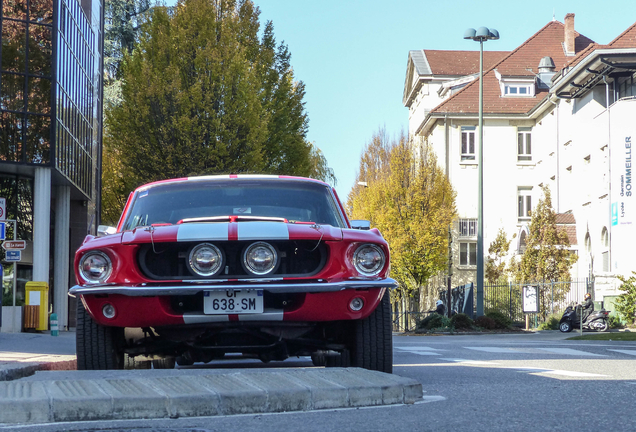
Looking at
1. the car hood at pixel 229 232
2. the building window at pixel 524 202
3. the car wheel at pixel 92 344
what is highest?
the building window at pixel 524 202

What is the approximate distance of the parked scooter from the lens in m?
32.4

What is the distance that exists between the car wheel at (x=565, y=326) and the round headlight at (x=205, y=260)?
28233mm

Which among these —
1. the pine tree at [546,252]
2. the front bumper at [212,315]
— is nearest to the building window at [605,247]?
the pine tree at [546,252]

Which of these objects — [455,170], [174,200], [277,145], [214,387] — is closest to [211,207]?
[174,200]

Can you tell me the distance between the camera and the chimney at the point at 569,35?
5838 centimetres

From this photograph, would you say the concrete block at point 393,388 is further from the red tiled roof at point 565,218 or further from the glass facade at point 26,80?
the red tiled roof at point 565,218

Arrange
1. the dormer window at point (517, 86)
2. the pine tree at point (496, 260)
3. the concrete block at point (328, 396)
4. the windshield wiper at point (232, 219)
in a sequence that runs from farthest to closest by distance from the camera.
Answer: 1. the dormer window at point (517, 86)
2. the pine tree at point (496, 260)
3. the windshield wiper at point (232, 219)
4. the concrete block at point (328, 396)

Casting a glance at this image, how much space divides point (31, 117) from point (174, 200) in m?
24.3

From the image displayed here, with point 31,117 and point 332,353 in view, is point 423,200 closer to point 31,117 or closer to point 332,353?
point 31,117

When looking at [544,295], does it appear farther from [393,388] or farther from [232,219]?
[393,388]

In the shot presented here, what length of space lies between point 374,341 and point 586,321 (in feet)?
88.4

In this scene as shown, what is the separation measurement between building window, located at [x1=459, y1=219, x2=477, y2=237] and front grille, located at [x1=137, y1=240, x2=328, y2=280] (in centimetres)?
4881

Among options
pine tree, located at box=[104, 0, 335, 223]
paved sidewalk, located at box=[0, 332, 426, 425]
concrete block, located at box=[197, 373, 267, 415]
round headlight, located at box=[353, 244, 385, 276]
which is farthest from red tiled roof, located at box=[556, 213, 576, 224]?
concrete block, located at box=[197, 373, 267, 415]

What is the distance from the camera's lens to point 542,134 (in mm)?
52500
